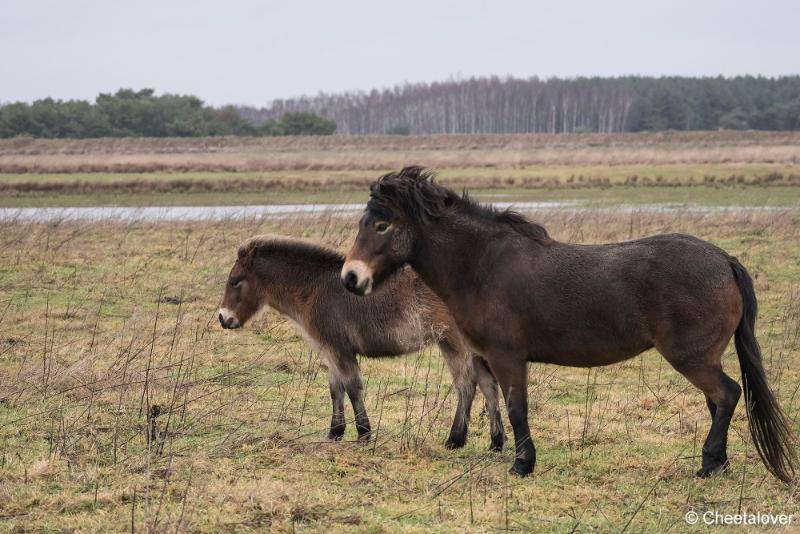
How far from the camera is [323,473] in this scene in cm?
701

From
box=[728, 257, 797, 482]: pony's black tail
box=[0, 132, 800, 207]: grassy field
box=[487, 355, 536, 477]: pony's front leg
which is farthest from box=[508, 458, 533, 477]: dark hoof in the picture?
box=[0, 132, 800, 207]: grassy field

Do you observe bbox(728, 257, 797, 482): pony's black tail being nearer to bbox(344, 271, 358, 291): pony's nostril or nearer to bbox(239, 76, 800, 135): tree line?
bbox(344, 271, 358, 291): pony's nostril

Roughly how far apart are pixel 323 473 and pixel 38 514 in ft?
6.95

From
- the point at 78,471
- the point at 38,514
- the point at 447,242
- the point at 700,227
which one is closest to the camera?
the point at 38,514

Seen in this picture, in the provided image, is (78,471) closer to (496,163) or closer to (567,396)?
(567,396)

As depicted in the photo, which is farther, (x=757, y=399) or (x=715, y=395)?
(x=757, y=399)

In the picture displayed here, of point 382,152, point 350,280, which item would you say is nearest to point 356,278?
point 350,280

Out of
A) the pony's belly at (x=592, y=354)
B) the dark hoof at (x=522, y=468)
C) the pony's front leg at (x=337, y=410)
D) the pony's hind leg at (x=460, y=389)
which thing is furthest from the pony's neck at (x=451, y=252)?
the pony's front leg at (x=337, y=410)

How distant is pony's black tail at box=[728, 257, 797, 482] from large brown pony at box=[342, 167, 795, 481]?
10mm

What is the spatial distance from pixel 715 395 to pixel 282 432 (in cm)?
369

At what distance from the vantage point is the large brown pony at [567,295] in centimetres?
680

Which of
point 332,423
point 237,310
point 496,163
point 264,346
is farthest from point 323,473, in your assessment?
point 496,163

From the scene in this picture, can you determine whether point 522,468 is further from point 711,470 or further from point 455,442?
point 711,470

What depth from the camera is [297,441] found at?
777cm
